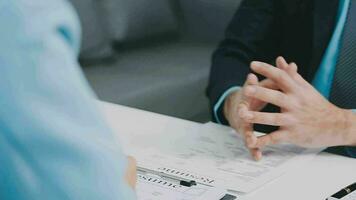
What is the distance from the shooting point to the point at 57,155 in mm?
646

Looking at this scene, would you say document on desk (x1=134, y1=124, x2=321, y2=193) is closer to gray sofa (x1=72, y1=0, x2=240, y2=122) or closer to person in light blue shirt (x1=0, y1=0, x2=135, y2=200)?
person in light blue shirt (x1=0, y1=0, x2=135, y2=200)

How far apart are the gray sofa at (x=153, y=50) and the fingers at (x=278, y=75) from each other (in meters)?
1.14

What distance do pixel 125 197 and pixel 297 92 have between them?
2.41 feet

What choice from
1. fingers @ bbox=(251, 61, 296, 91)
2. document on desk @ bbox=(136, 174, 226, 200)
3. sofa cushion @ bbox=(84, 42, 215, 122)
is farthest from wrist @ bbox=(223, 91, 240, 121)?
sofa cushion @ bbox=(84, 42, 215, 122)

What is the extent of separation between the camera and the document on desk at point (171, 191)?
1.12 m

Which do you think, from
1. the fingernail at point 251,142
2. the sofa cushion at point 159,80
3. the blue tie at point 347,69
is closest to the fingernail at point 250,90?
the fingernail at point 251,142

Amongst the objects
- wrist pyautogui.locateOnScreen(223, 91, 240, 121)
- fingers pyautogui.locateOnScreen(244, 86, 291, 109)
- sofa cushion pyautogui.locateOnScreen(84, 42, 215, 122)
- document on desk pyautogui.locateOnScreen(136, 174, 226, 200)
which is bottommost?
sofa cushion pyautogui.locateOnScreen(84, 42, 215, 122)

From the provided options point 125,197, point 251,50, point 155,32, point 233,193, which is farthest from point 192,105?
point 125,197

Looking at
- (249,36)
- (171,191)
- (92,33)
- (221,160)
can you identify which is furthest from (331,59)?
(92,33)

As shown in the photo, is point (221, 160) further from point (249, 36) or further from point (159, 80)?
point (159, 80)

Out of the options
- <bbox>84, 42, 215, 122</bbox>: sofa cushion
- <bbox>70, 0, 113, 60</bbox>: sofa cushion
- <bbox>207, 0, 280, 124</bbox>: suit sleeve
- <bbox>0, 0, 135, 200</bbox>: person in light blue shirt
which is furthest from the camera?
<bbox>70, 0, 113, 60</bbox>: sofa cushion

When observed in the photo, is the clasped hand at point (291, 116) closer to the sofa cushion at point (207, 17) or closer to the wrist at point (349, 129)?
the wrist at point (349, 129)

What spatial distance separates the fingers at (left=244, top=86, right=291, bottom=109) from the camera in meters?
1.38

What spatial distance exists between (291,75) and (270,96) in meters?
0.07
